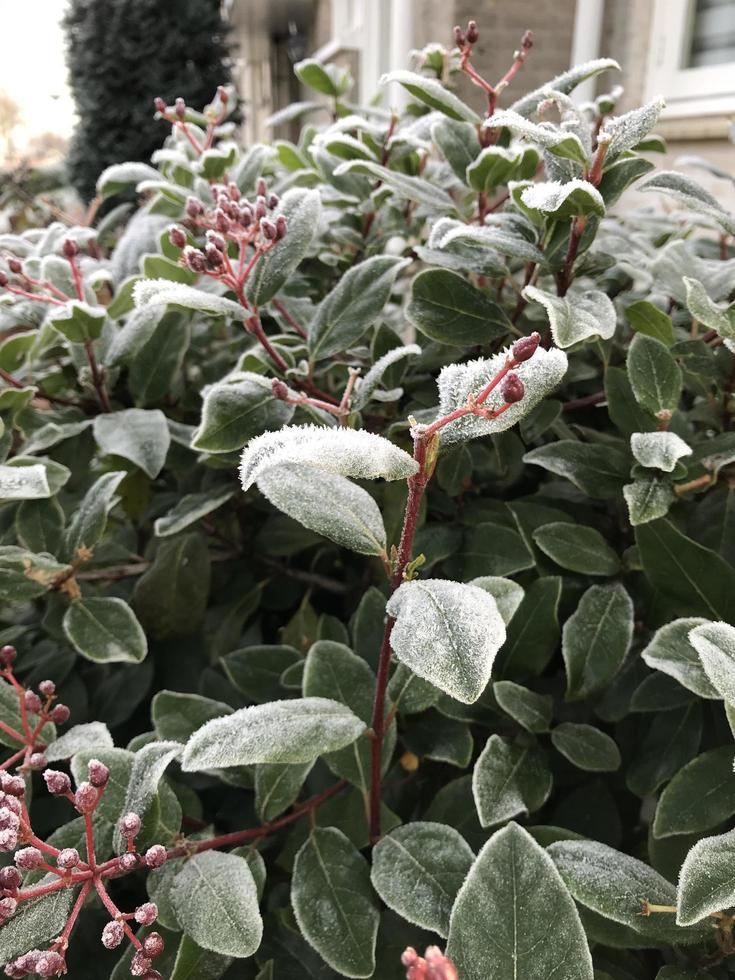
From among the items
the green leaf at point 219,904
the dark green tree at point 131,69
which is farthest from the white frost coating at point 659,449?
the dark green tree at point 131,69

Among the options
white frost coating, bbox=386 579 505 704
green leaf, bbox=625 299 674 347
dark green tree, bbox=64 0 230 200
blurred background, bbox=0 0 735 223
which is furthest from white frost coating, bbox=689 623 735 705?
dark green tree, bbox=64 0 230 200

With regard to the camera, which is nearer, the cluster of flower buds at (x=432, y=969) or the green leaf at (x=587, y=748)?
the cluster of flower buds at (x=432, y=969)

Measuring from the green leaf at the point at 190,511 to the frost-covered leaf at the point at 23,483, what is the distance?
5.2 inches

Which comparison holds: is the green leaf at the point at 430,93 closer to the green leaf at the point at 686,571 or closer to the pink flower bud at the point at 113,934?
the green leaf at the point at 686,571

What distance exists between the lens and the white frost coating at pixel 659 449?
1.95 ft

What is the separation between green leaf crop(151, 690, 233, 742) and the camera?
2.16ft

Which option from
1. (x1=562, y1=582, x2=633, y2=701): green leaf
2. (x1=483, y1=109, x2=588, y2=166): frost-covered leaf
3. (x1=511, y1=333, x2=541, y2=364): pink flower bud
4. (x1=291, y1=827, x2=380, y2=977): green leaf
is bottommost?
(x1=291, y1=827, x2=380, y2=977): green leaf

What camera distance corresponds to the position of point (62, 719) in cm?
63

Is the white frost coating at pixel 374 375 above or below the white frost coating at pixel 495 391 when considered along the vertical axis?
below

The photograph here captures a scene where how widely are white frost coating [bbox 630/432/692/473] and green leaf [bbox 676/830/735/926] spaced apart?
0.27 m

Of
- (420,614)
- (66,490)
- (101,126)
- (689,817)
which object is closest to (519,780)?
(689,817)

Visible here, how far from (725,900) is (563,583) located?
0.35m

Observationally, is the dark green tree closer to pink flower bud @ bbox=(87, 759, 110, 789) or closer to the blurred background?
the blurred background

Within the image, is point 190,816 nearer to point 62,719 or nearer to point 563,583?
point 62,719
